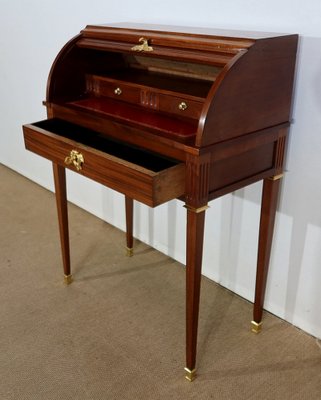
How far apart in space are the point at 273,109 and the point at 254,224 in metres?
0.50

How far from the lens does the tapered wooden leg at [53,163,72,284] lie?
1.68 m

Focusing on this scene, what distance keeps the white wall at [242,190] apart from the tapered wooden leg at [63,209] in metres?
0.45

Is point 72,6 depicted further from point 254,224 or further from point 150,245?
point 254,224

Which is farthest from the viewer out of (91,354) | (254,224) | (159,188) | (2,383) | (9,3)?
(9,3)

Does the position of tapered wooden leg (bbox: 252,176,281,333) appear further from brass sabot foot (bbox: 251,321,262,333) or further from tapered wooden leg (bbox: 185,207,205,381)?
tapered wooden leg (bbox: 185,207,205,381)

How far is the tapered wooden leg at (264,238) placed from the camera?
1.43 m

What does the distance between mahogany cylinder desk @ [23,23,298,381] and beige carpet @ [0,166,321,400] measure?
104 millimetres

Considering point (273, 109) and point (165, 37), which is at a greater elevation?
point (165, 37)

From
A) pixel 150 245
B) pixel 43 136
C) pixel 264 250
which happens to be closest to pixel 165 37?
pixel 43 136

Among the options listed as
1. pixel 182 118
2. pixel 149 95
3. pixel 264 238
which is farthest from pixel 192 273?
pixel 149 95

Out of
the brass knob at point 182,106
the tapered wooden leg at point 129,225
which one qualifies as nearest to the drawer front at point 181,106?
the brass knob at point 182,106

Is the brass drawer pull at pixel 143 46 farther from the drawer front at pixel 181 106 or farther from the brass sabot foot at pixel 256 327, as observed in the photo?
the brass sabot foot at pixel 256 327

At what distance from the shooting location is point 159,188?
112cm

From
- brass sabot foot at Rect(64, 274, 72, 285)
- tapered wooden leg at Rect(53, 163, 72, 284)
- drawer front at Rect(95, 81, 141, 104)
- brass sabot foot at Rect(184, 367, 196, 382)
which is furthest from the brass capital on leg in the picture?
brass sabot foot at Rect(64, 274, 72, 285)
